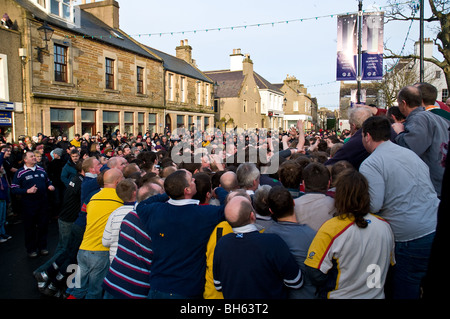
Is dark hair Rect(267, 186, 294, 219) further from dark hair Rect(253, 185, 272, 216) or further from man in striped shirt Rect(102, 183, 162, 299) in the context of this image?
man in striped shirt Rect(102, 183, 162, 299)

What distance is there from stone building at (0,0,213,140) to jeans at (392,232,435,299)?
48.9 ft

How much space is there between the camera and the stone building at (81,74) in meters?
13.5

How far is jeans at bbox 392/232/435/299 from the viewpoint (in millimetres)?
2459

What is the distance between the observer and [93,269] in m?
3.88

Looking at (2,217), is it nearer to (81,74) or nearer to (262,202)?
(262,202)

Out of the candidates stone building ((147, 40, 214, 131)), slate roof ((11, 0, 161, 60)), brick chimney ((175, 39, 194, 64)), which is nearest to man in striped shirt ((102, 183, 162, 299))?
slate roof ((11, 0, 161, 60))

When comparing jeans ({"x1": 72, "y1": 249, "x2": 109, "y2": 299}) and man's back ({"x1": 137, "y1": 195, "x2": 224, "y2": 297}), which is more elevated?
man's back ({"x1": 137, "y1": 195, "x2": 224, "y2": 297})

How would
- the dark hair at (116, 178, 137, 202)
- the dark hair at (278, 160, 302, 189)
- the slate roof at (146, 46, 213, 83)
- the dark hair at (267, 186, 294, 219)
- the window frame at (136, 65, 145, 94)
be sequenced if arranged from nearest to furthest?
the dark hair at (267, 186, 294, 219) → the dark hair at (278, 160, 302, 189) → the dark hair at (116, 178, 137, 202) → the window frame at (136, 65, 145, 94) → the slate roof at (146, 46, 213, 83)

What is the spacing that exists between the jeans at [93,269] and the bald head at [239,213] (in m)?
2.19

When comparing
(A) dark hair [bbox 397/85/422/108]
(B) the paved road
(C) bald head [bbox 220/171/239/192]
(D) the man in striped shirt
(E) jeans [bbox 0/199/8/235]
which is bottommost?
(B) the paved road

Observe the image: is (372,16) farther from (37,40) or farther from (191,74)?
(191,74)

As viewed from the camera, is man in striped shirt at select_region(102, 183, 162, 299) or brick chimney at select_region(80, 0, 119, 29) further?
brick chimney at select_region(80, 0, 119, 29)

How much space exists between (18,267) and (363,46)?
11.4m

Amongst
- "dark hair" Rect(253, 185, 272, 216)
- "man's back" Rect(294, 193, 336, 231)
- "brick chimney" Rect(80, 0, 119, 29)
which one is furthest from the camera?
"brick chimney" Rect(80, 0, 119, 29)
